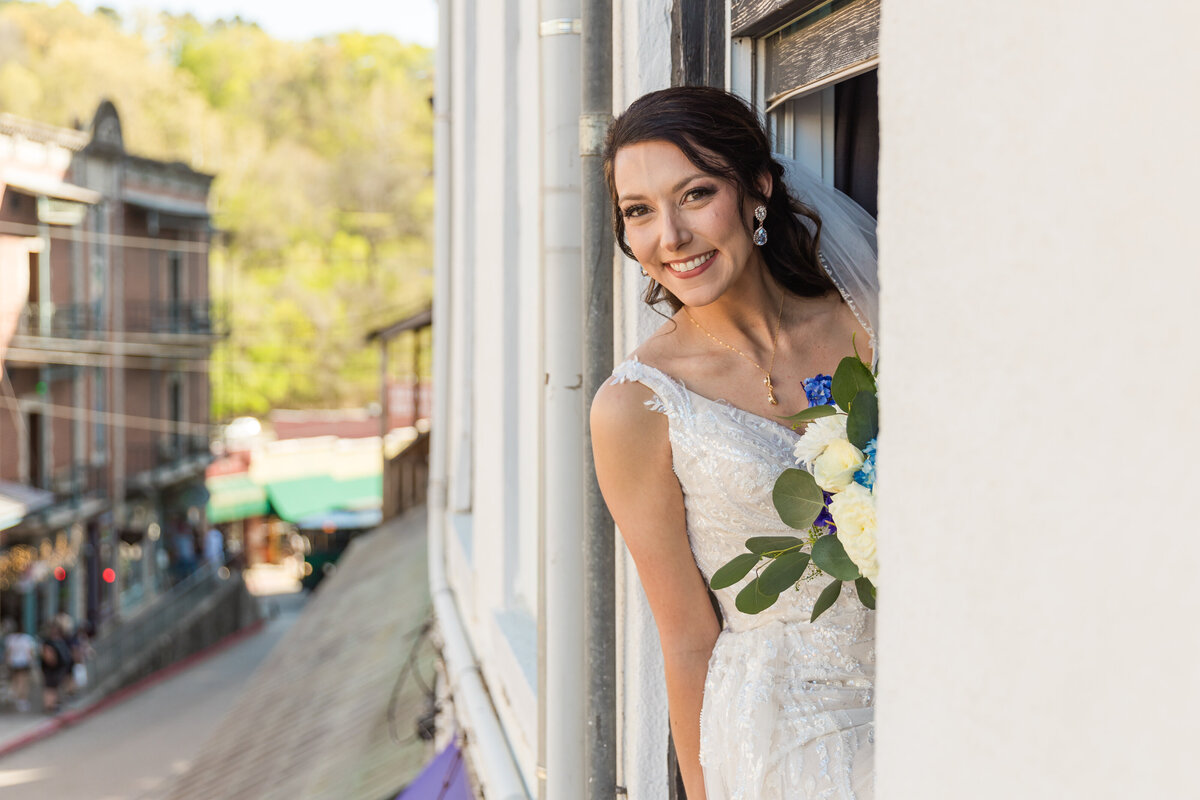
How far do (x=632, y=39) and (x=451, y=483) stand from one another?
482cm

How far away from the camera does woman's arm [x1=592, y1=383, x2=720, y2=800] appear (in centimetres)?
198

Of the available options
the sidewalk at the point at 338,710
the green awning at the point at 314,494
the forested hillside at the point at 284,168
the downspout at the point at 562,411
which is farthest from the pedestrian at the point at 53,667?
the forested hillside at the point at 284,168

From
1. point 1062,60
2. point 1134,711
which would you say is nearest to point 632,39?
point 1062,60

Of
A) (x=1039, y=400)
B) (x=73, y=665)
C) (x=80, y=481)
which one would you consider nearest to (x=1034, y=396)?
(x=1039, y=400)

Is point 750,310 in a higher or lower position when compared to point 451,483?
higher

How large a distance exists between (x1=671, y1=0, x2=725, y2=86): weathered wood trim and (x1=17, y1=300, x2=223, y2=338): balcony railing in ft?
73.1

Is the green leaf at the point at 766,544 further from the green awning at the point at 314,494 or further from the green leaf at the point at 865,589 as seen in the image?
the green awning at the point at 314,494

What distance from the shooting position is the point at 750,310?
2.12 metres

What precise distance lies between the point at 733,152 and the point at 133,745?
Result: 16328 millimetres

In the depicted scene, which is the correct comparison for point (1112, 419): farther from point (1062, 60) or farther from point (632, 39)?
point (632, 39)

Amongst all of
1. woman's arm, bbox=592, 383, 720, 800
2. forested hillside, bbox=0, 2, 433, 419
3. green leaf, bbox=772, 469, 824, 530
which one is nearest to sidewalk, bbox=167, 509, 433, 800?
woman's arm, bbox=592, 383, 720, 800

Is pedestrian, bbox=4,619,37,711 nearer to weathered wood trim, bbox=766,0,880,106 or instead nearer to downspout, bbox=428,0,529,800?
downspout, bbox=428,0,529,800

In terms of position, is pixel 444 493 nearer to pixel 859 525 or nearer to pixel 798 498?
pixel 798 498

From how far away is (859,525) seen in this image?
1445 mm
